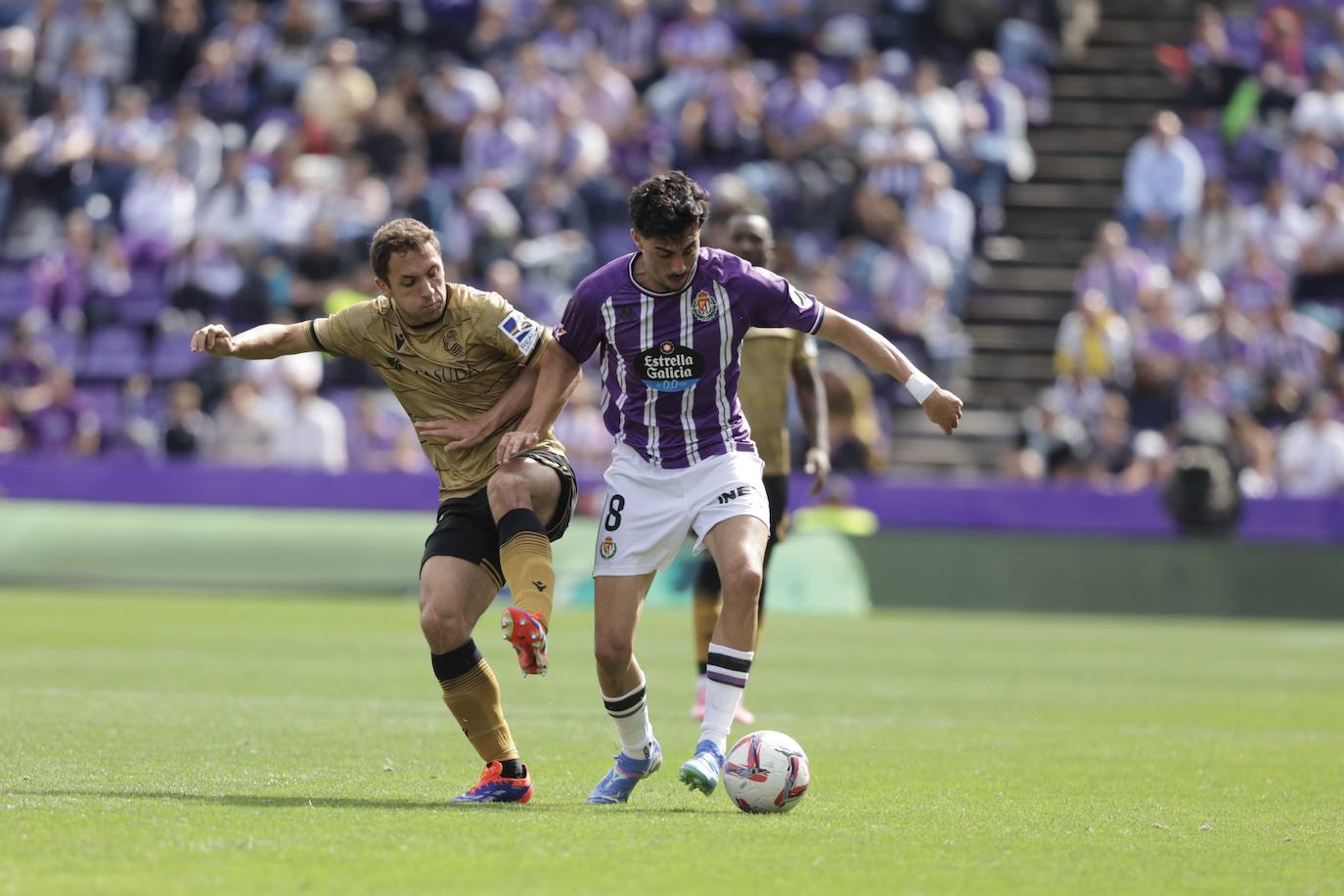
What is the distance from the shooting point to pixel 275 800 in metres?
7.53

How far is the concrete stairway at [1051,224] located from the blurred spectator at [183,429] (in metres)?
8.13

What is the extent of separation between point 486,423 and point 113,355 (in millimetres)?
18020

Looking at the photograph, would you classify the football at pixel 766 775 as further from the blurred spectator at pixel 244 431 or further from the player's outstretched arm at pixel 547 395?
the blurred spectator at pixel 244 431

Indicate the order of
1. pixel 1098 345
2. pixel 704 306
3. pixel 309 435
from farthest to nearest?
pixel 1098 345
pixel 309 435
pixel 704 306

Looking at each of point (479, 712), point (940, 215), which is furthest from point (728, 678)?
point (940, 215)

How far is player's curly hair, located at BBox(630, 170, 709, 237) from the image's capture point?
7.57 meters

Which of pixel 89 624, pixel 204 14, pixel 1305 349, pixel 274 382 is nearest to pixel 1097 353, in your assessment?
pixel 1305 349

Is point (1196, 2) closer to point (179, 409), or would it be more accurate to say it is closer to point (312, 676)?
point (179, 409)

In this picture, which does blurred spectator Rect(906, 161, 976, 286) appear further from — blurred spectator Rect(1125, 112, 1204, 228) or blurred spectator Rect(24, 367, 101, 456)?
blurred spectator Rect(24, 367, 101, 456)

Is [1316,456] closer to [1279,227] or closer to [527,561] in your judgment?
[1279,227]

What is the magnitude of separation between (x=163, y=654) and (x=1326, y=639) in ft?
33.8

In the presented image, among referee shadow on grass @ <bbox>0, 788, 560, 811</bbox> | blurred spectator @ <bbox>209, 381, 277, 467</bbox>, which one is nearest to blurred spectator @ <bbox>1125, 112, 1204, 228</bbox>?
blurred spectator @ <bbox>209, 381, 277, 467</bbox>

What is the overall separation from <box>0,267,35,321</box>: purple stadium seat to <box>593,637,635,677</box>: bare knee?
19.7 meters

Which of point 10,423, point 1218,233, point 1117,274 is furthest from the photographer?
point 10,423
